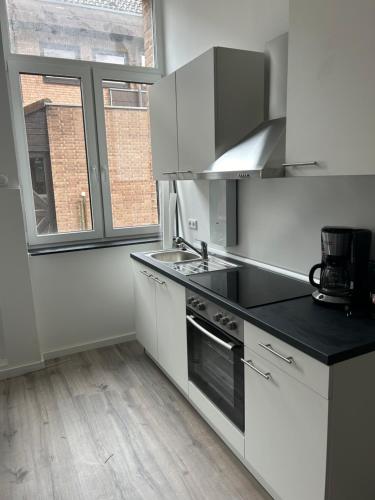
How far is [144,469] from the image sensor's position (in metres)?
1.97

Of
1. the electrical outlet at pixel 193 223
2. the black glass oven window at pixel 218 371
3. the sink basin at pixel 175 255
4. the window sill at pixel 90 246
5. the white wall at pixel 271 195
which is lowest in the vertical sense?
the black glass oven window at pixel 218 371

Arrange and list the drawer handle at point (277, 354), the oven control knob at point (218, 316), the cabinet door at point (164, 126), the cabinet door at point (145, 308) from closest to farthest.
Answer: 1. the drawer handle at point (277, 354)
2. the oven control knob at point (218, 316)
3. the cabinet door at point (164, 126)
4. the cabinet door at point (145, 308)

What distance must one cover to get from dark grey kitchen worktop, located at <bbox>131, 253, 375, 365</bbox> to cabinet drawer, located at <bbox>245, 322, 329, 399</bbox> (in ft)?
0.11

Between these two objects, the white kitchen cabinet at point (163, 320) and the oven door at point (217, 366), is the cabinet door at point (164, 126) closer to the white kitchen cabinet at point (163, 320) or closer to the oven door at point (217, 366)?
the white kitchen cabinet at point (163, 320)

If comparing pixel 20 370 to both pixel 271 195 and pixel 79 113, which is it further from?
pixel 271 195

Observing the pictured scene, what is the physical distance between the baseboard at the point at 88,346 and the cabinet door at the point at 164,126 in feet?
5.06

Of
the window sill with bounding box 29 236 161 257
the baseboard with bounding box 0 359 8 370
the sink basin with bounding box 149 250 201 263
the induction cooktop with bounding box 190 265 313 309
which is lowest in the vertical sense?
the baseboard with bounding box 0 359 8 370

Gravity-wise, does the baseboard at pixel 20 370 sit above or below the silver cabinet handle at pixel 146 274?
below

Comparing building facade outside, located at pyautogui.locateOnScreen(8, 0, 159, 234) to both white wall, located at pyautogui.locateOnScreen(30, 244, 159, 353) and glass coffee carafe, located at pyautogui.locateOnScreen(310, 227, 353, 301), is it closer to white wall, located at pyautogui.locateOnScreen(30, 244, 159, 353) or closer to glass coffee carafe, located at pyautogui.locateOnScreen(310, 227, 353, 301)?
white wall, located at pyautogui.locateOnScreen(30, 244, 159, 353)

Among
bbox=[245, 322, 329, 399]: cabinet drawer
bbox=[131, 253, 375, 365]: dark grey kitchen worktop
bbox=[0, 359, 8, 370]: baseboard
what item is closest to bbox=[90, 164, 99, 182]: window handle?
bbox=[0, 359, 8, 370]: baseboard

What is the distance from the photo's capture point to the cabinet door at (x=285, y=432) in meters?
1.35

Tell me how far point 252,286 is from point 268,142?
0.77 meters

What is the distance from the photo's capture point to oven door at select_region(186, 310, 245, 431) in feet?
5.95

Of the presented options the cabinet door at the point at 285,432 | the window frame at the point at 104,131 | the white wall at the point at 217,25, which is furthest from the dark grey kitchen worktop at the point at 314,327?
the window frame at the point at 104,131
